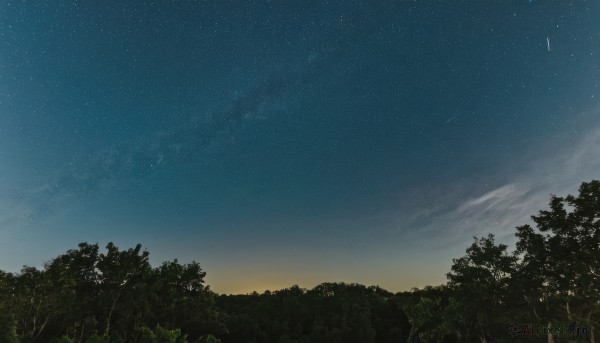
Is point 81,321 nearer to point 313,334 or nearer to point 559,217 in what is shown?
point 313,334

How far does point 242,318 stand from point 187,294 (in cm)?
2195

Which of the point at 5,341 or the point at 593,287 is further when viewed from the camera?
the point at 5,341

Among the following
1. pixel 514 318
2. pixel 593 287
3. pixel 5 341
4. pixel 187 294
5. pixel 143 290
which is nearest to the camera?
pixel 593 287

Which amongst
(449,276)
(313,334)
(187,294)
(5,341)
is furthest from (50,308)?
(449,276)

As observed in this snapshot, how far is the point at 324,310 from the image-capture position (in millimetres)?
77875

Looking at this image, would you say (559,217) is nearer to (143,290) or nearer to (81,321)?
(143,290)

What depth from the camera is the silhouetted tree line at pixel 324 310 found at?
75.0 feet

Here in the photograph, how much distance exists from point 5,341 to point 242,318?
40435 millimetres

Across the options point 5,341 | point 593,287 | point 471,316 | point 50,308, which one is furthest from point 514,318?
point 50,308

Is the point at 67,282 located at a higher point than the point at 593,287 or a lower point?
higher

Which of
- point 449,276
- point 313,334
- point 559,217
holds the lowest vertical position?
point 313,334

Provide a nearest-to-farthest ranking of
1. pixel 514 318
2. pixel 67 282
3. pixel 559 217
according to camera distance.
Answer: pixel 559 217 < pixel 514 318 < pixel 67 282

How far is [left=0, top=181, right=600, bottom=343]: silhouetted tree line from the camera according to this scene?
22.9 m

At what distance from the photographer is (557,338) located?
78.7ft
